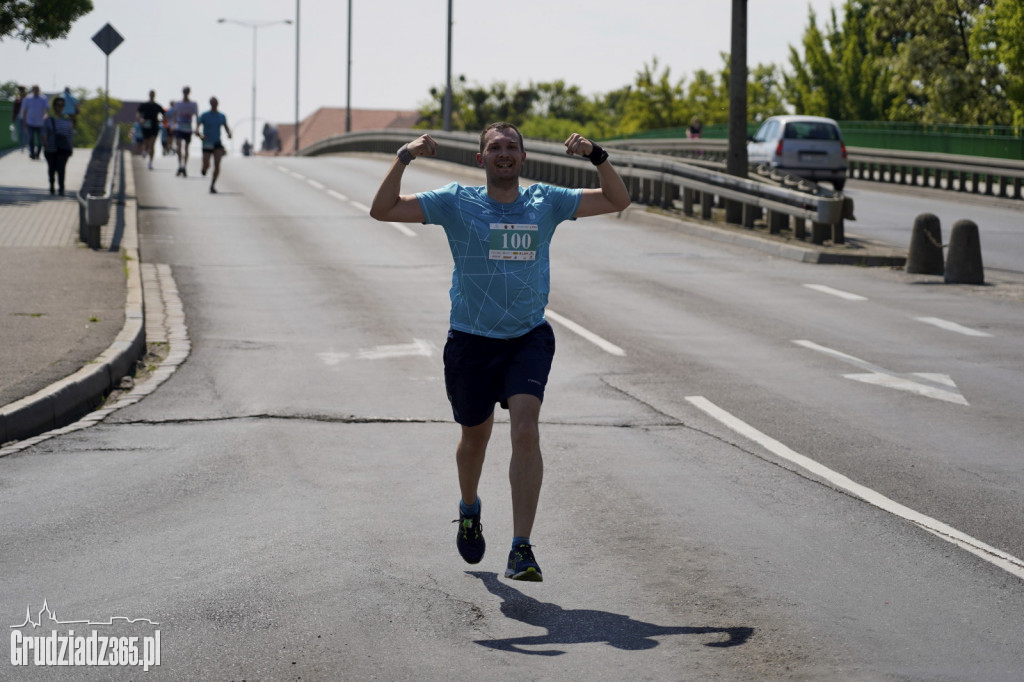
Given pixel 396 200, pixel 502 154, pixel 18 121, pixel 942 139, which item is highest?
pixel 18 121

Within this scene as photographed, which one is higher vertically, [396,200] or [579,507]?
[396,200]

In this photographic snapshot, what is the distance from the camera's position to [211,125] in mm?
30859

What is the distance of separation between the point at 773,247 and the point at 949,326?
7.39 metres

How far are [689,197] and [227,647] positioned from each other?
2234 centimetres

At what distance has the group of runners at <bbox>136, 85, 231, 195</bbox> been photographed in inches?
1216

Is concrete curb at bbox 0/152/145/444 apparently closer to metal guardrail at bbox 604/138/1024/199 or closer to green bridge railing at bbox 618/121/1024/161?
metal guardrail at bbox 604/138/1024/199

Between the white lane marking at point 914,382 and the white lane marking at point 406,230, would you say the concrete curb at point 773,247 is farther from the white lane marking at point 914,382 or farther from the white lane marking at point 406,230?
the white lane marking at point 914,382

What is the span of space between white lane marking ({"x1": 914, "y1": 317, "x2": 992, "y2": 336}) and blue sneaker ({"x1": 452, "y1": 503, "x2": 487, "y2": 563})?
30.1 feet

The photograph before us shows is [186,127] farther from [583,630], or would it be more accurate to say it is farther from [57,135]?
[583,630]

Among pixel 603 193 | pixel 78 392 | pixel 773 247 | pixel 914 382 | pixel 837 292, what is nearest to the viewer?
pixel 603 193

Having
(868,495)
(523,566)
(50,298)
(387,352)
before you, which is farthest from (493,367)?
(50,298)

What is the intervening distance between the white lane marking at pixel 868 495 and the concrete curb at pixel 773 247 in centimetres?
1089

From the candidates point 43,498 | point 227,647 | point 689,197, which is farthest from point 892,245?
point 227,647
